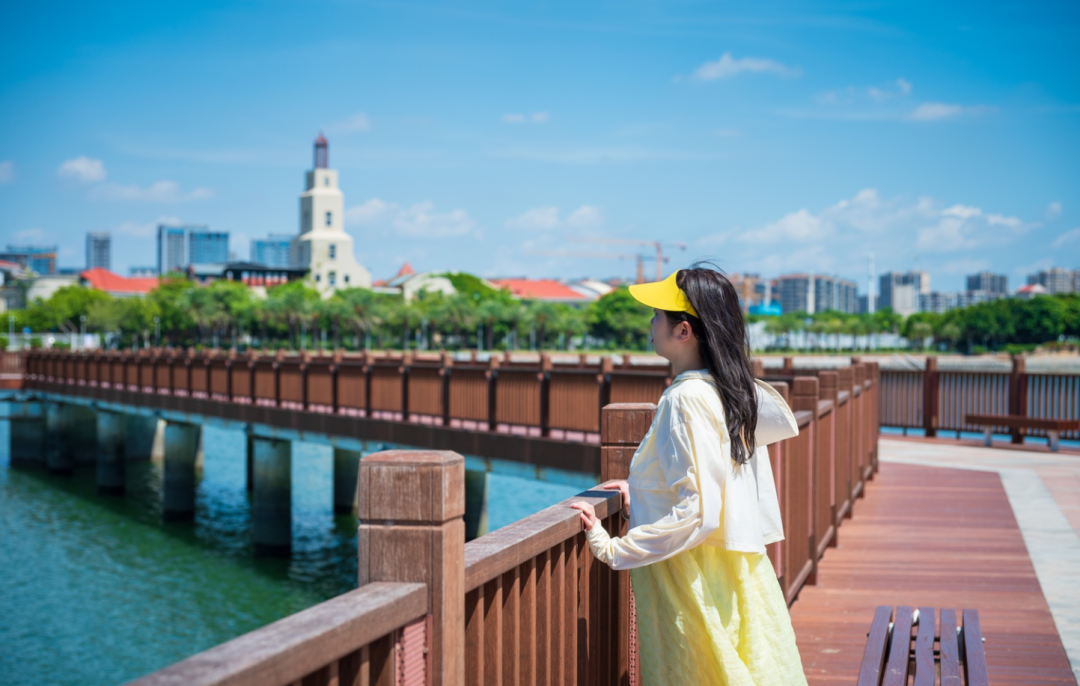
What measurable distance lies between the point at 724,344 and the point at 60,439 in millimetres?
42537

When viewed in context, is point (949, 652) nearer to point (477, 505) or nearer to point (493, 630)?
point (493, 630)

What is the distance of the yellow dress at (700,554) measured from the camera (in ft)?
9.93

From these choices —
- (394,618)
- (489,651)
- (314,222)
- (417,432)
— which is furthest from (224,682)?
(314,222)

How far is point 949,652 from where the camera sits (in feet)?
15.1

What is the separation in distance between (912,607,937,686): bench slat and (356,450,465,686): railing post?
276cm

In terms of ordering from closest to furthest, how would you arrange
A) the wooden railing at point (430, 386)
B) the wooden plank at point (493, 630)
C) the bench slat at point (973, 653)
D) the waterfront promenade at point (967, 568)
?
the wooden plank at point (493, 630), the bench slat at point (973, 653), the waterfront promenade at point (967, 568), the wooden railing at point (430, 386)

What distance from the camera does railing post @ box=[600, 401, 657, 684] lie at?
394 centimetres

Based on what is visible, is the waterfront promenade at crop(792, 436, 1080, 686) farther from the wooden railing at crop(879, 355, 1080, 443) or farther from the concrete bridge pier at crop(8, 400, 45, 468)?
the concrete bridge pier at crop(8, 400, 45, 468)

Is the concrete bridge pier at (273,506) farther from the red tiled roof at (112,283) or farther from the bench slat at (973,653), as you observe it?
the red tiled roof at (112,283)

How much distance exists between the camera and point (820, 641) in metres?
6.07

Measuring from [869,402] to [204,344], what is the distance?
376 ft

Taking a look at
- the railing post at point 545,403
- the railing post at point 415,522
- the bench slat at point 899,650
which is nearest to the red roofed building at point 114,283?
the railing post at point 545,403

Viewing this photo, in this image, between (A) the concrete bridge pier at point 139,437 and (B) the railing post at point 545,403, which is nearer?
(B) the railing post at point 545,403

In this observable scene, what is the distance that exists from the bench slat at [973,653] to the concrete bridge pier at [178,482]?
89.1 ft
